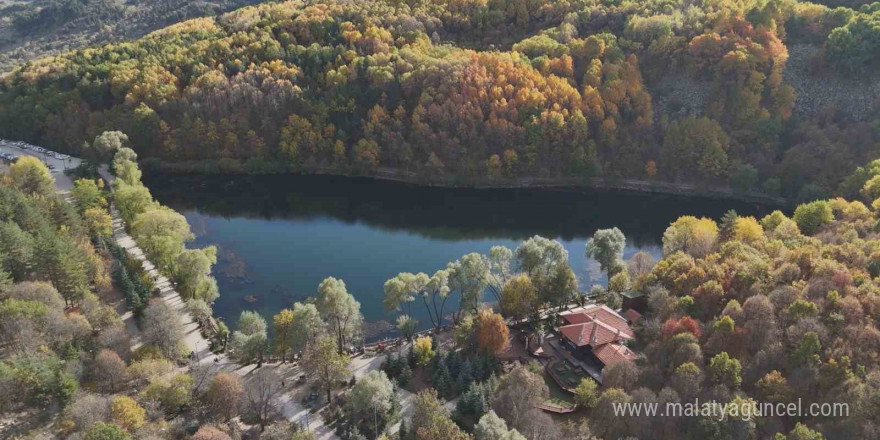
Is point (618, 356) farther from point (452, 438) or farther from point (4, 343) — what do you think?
point (4, 343)

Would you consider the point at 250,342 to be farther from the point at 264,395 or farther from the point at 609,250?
the point at 609,250

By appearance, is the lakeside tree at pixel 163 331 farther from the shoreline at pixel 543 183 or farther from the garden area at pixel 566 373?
the shoreline at pixel 543 183

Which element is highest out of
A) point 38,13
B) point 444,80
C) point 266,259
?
point 38,13

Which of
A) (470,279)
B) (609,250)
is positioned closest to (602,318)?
(470,279)

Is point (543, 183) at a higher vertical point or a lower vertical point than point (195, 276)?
lower

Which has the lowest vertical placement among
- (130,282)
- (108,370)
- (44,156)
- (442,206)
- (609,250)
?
(442,206)

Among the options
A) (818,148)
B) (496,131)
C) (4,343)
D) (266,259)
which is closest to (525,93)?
(496,131)

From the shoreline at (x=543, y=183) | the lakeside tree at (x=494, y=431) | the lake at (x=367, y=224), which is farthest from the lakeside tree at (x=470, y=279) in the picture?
the shoreline at (x=543, y=183)
